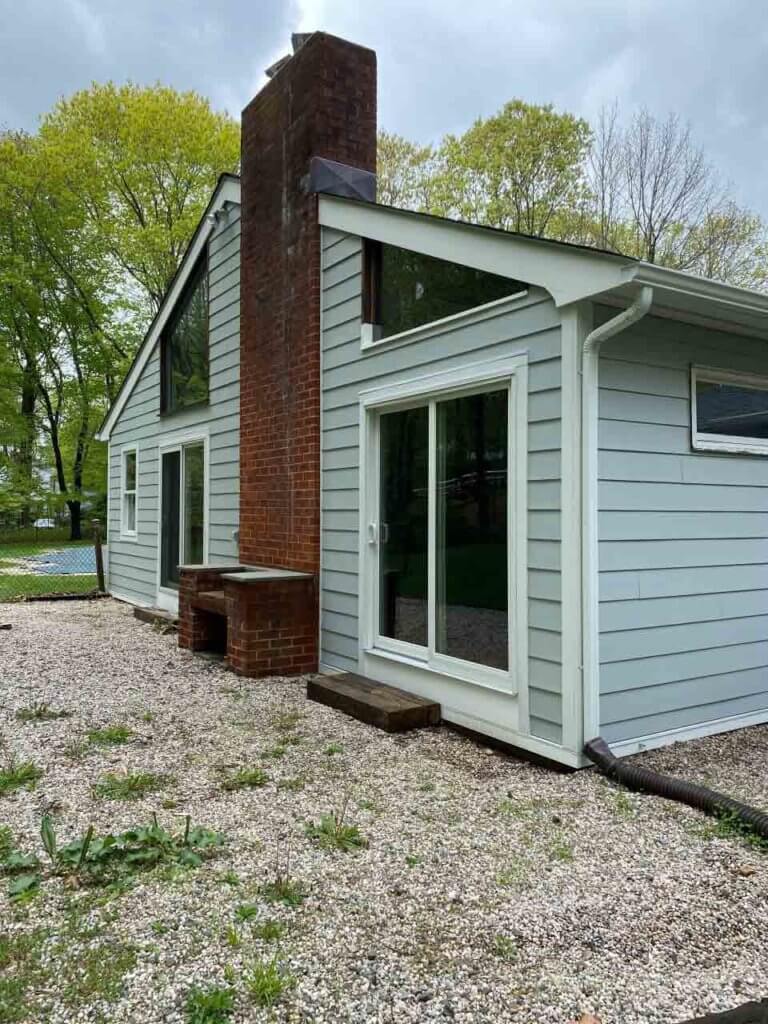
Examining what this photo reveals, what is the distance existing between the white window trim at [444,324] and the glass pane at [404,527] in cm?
48

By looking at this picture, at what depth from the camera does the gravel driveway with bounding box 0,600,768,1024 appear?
5.95ft

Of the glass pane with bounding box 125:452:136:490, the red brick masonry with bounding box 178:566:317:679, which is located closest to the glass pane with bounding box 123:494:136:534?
the glass pane with bounding box 125:452:136:490

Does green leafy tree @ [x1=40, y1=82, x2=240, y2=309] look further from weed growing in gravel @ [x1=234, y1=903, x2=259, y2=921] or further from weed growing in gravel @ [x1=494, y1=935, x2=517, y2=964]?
weed growing in gravel @ [x1=494, y1=935, x2=517, y2=964]

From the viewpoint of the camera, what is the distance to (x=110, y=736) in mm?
3898

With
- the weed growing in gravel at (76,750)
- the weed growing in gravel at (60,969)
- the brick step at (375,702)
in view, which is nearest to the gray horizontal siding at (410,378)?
the brick step at (375,702)

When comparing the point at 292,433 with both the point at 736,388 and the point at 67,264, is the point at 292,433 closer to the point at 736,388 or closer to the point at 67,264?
the point at 736,388

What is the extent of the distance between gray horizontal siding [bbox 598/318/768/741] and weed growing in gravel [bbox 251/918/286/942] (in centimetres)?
195

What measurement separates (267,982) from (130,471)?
8712 mm

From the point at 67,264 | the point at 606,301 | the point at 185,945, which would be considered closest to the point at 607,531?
the point at 606,301

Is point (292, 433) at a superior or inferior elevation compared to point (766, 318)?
inferior

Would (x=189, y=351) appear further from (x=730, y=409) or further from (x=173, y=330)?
(x=730, y=409)

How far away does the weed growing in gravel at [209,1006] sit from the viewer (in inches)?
67.1

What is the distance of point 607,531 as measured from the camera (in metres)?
3.50

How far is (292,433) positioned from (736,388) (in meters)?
3.26
